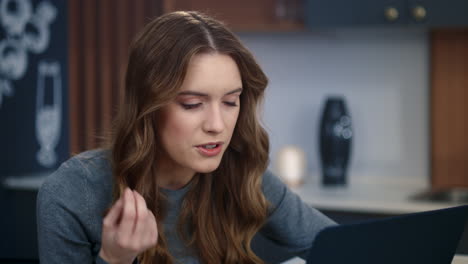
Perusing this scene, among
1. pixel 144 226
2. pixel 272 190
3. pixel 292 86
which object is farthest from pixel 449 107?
pixel 144 226

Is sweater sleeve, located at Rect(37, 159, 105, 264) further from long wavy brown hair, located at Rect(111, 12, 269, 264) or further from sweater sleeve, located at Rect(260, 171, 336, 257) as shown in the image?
sweater sleeve, located at Rect(260, 171, 336, 257)

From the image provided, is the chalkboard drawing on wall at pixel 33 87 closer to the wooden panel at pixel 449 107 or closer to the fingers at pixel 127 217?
the wooden panel at pixel 449 107

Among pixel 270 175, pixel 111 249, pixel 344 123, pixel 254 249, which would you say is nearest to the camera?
pixel 111 249

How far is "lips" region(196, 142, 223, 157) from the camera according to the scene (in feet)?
4.87

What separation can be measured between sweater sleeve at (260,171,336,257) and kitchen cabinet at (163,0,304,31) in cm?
156

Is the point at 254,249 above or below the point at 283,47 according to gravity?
below

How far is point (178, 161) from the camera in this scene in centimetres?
151

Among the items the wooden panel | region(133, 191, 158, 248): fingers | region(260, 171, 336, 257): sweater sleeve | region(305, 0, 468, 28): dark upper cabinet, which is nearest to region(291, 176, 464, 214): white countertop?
the wooden panel

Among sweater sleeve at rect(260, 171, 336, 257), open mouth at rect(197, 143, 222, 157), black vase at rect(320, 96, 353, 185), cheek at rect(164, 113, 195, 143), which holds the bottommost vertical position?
black vase at rect(320, 96, 353, 185)

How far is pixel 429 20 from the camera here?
2.99 metres

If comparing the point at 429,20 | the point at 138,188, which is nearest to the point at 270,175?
the point at 138,188

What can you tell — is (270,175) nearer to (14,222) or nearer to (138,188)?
(138,188)

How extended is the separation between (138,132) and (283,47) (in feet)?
6.98

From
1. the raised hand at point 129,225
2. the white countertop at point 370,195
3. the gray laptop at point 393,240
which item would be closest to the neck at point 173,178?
the raised hand at point 129,225
